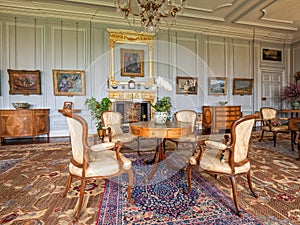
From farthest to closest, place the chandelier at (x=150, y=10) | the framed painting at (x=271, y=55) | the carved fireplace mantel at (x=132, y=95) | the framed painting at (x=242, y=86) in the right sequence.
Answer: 1. the framed painting at (x=271, y=55)
2. the framed painting at (x=242, y=86)
3. the carved fireplace mantel at (x=132, y=95)
4. the chandelier at (x=150, y=10)

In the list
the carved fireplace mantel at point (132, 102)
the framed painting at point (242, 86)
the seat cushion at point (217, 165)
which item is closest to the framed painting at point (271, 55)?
the framed painting at point (242, 86)

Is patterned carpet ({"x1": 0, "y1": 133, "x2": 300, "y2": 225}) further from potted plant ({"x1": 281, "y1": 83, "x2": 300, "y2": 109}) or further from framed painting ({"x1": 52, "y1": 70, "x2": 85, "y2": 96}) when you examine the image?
potted plant ({"x1": 281, "y1": 83, "x2": 300, "y2": 109})

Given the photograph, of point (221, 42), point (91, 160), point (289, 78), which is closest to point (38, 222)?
point (91, 160)

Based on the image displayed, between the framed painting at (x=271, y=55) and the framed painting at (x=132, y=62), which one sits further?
the framed painting at (x=271, y=55)

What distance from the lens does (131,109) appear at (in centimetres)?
638

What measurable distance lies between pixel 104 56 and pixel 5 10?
3141 millimetres

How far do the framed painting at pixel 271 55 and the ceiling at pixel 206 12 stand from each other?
0.95 m

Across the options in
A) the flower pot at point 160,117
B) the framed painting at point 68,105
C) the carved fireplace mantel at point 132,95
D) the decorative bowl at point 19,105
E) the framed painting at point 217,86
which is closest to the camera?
the flower pot at point 160,117

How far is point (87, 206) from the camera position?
1953mm

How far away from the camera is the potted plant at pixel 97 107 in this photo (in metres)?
5.52

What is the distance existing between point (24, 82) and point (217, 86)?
699 centimetres

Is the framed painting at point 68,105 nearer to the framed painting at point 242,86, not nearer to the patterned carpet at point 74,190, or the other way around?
the patterned carpet at point 74,190

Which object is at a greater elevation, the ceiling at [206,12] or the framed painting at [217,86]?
the ceiling at [206,12]

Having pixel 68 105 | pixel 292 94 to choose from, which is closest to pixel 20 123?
pixel 68 105
